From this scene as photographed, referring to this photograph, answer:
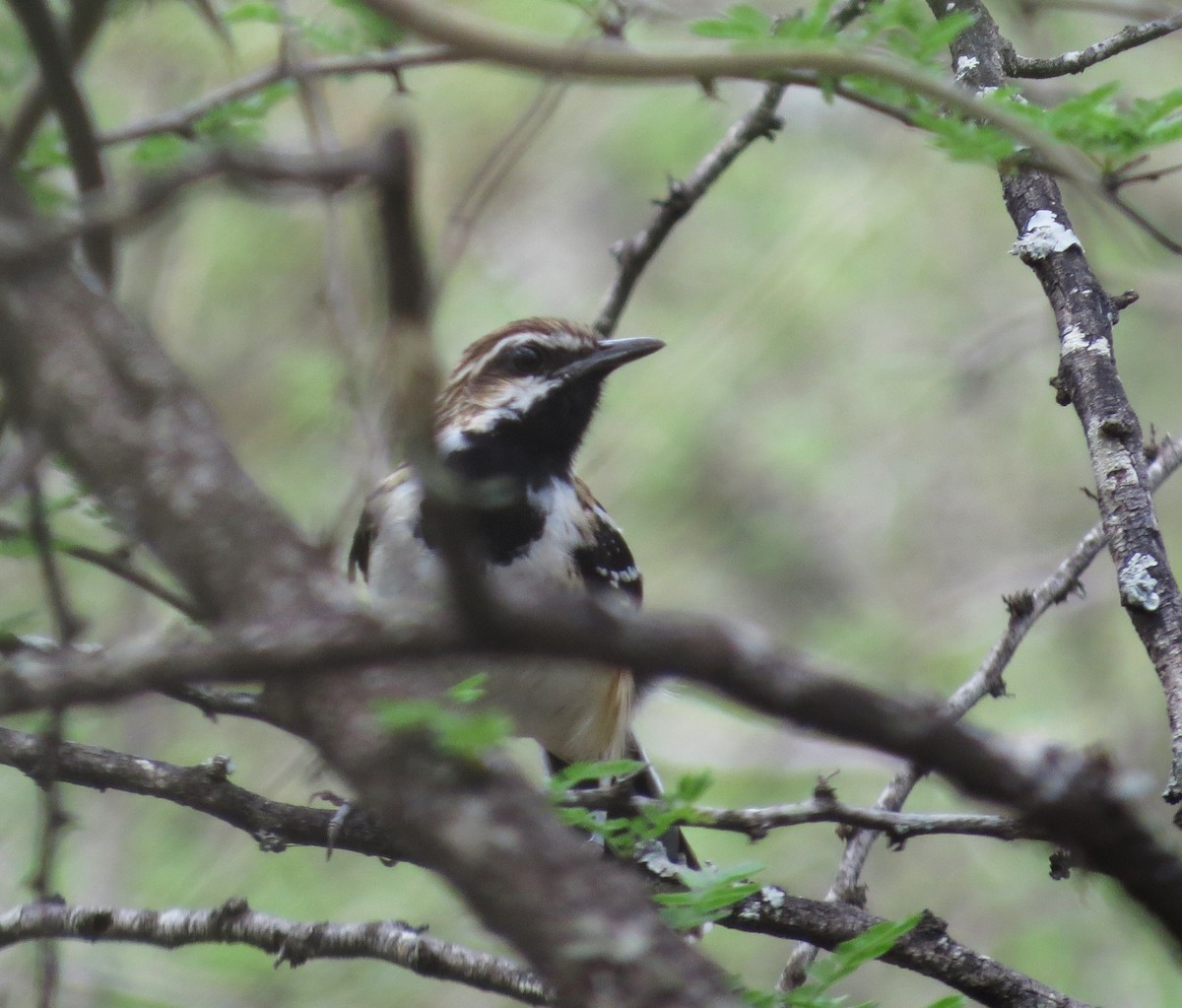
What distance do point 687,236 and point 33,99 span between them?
Answer: 31.6 feet

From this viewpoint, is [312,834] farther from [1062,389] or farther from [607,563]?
[1062,389]

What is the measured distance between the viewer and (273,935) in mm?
3711

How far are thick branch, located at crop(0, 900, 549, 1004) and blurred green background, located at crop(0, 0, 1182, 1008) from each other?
113 inches

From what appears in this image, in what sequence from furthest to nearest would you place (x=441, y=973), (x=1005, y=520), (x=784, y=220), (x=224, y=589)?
(x=1005, y=520), (x=784, y=220), (x=441, y=973), (x=224, y=589)

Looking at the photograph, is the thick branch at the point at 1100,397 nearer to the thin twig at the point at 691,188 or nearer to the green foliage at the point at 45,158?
the thin twig at the point at 691,188

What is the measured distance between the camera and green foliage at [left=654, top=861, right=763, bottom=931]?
2.93 metres

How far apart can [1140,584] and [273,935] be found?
100.0 inches

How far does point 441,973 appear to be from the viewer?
3.67 meters

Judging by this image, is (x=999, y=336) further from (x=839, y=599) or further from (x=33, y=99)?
(x=33, y=99)

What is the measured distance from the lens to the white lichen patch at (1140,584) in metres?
3.31

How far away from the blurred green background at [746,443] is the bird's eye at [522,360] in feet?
6.34

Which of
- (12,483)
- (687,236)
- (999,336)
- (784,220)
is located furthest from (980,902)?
(12,483)

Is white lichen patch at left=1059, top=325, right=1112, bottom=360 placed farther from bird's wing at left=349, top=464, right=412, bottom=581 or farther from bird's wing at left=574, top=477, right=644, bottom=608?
bird's wing at left=349, top=464, right=412, bottom=581

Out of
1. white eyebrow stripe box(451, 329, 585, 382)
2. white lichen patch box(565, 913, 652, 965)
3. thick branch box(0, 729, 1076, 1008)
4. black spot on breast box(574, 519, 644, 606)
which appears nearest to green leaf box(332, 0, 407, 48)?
white eyebrow stripe box(451, 329, 585, 382)
